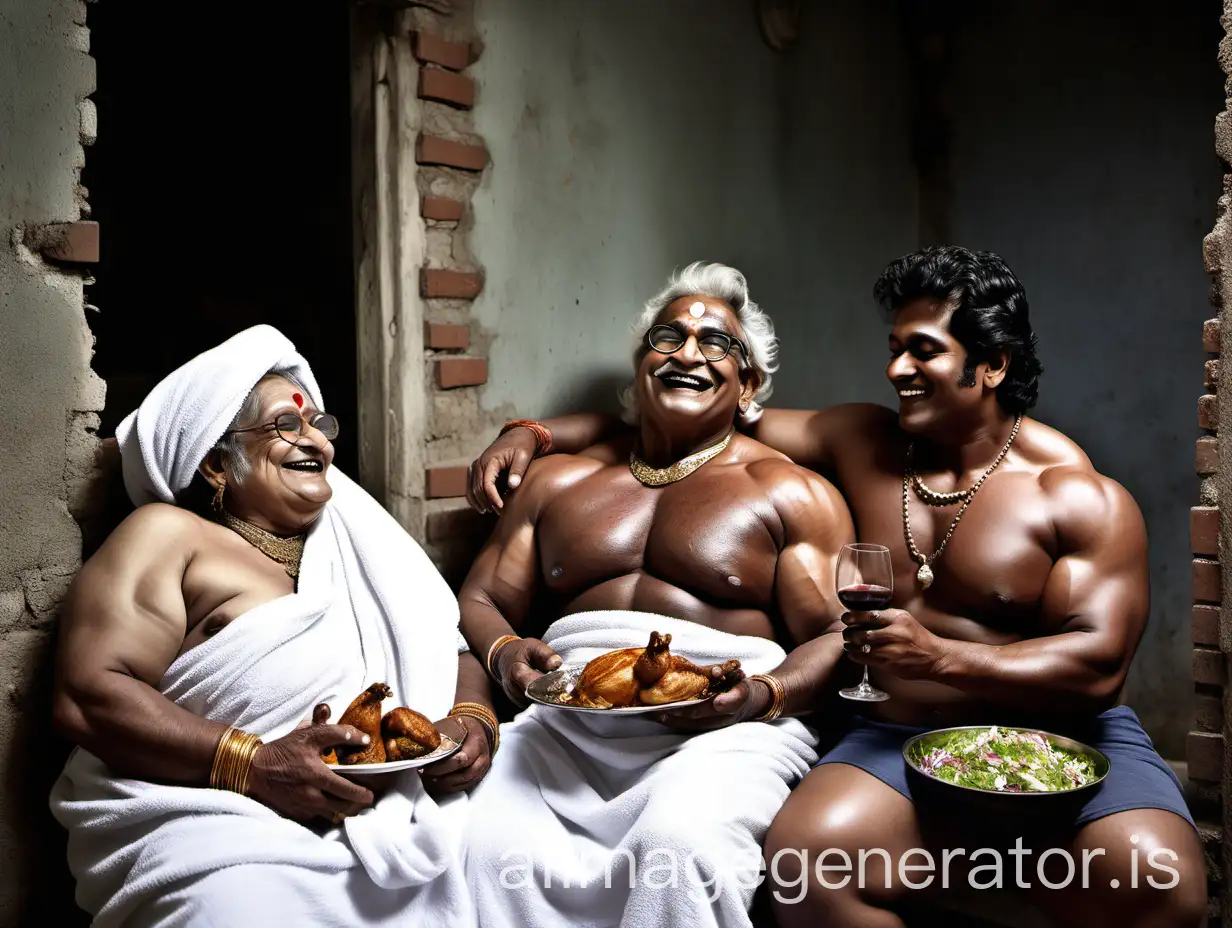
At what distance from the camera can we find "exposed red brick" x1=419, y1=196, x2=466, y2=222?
10.8ft

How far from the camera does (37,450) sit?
2.54 m

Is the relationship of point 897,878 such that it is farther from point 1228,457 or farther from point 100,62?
point 100,62

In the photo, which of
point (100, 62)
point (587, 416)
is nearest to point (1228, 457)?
point (587, 416)

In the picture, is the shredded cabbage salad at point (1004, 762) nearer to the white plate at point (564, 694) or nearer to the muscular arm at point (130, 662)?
the white plate at point (564, 694)

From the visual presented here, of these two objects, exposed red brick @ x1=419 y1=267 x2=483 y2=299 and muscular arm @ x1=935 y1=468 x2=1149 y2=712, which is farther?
exposed red brick @ x1=419 y1=267 x2=483 y2=299

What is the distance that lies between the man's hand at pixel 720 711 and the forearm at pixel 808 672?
0.06m

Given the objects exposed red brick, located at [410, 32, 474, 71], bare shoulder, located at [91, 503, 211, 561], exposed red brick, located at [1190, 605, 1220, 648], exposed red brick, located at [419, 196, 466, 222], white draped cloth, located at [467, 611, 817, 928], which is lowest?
white draped cloth, located at [467, 611, 817, 928]

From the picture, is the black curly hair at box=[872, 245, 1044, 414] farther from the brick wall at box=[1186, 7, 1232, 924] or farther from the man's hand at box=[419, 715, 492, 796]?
the man's hand at box=[419, 715, 492, 796]

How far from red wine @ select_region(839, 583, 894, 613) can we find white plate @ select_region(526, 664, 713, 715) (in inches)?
15.9

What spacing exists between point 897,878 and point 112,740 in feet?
5.45

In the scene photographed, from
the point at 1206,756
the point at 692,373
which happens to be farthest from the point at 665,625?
the point at 1206,756

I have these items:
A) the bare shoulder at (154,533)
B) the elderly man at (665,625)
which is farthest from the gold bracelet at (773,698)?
the bare shoulder at (154,533)

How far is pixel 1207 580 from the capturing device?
267cm

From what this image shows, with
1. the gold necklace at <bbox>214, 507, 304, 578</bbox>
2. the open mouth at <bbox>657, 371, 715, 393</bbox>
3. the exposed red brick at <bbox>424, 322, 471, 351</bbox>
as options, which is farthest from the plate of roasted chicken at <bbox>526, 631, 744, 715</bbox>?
the exposed red brick at <bbox>424, 322, 471, 351</bbox>
